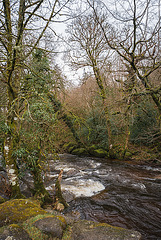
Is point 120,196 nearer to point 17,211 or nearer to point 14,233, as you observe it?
point 17,211

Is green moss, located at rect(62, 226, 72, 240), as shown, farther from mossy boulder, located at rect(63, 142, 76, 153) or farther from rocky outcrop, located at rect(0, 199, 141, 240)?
mossy boulder, located at rect(63, 142, 76, 153)

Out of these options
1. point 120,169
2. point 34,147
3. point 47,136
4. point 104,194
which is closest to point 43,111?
point 47,136

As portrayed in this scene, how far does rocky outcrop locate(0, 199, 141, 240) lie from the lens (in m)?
3.24

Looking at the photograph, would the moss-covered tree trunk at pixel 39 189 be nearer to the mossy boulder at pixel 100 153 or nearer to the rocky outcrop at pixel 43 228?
the rocky outcrop at pixel 43 228

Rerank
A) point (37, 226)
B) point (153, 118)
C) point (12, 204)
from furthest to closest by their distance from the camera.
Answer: point (153, 118), point (12, 204), point (37, 226)

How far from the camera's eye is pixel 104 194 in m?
6.80

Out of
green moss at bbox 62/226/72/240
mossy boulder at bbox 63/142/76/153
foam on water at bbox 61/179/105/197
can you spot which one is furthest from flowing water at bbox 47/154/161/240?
mossy boulder at bbox 63/142/76/153

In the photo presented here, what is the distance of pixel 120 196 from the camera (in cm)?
660

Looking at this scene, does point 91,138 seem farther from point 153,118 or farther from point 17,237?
point 17,237

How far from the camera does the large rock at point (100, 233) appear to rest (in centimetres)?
336

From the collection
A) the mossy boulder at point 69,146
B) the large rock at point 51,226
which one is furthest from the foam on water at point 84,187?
the mossy boulder at point 69,146

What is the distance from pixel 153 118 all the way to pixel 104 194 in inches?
324

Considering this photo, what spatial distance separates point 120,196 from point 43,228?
4.16 meters

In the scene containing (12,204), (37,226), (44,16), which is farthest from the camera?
(44,16)
